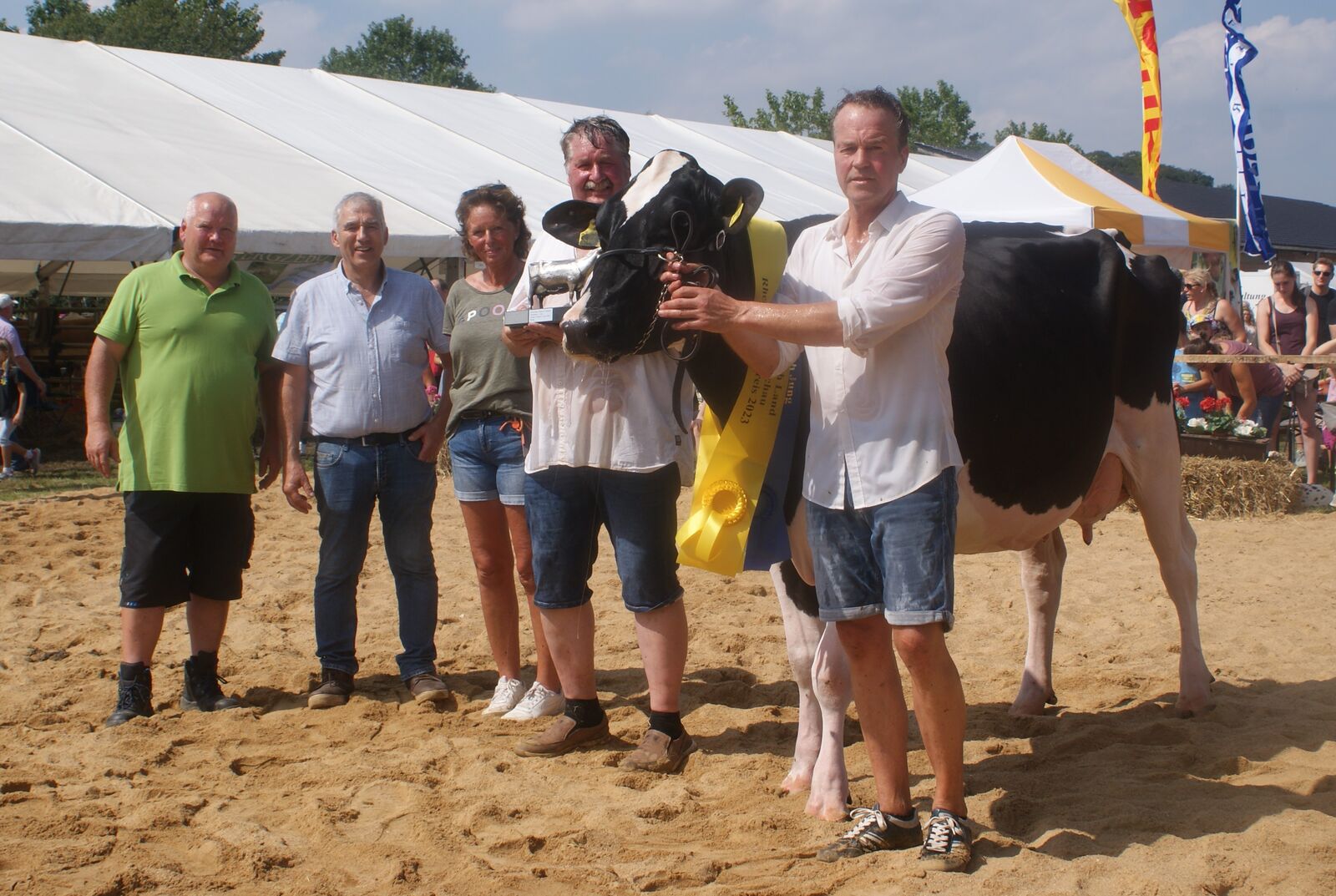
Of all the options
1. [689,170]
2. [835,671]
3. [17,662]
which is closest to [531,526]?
[835,671]

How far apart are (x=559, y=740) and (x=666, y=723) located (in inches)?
15.3

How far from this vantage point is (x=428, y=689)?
15.8 feet

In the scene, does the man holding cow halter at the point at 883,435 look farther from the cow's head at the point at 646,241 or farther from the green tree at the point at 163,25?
the green tree at the point at 163,25

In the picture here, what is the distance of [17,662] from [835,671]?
3.81 meters

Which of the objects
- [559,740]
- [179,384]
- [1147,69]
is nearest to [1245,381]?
[1147,69]

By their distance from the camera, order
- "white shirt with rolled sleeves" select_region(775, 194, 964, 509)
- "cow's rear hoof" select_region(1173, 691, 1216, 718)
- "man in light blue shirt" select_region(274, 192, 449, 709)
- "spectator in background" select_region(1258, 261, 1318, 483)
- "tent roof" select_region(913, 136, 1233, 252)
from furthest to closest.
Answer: "tent roof" select_region(913, 136, 1233, 252) < "spectator in background" select_region(1258, 261, 1318, 483) < "man in light blue shirt" select_region(274, 192, 449, 709) < "cow's rear hoof" select_region(1173, 691, 1216, 718) < "white shirt with rolled sleeves" select_region(775, 194, 964, 509)

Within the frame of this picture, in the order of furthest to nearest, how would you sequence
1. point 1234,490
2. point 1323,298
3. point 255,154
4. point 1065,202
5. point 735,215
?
point 255,154
point 1065,202
point 1323,298
point 1234,490
point 735,215

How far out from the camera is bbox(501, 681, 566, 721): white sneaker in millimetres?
4613

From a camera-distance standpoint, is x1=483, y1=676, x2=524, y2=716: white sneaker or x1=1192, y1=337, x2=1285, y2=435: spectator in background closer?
x1=483, y1=676, x2=524, y2=716: white sneaker

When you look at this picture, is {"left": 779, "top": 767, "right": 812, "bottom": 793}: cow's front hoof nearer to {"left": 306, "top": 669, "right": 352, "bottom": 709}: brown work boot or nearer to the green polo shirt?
{"left": 306, "top": 669, "right": 352, "bottom": 709}: brown work boot

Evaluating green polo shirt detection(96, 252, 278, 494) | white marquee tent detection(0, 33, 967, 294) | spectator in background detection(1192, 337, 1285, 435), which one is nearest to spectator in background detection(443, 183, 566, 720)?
green polo shirt detection(96, 252, 278, 494)

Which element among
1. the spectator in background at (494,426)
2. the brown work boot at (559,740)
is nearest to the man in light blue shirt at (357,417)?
the spectator in background at (494,426)

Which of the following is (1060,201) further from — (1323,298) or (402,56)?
(402,56)

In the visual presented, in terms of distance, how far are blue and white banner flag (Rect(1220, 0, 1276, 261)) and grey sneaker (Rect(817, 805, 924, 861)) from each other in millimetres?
11792
